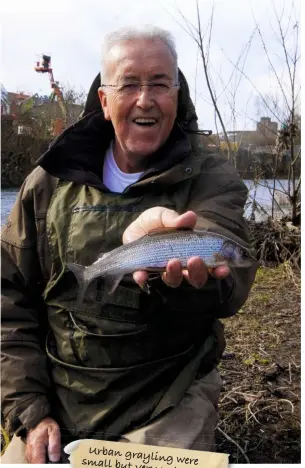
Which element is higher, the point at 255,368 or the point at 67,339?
the point at 67,339

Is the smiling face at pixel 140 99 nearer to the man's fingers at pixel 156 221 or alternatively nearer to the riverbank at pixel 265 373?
the man's fingers at pixel 156 221

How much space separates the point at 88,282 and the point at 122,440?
427 mm

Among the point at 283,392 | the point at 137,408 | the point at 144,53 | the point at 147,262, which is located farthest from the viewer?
the point at 283,392

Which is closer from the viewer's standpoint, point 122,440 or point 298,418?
point 122,440

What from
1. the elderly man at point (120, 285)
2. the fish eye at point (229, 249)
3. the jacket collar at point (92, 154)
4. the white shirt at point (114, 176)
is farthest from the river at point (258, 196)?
the fish eye at point (229, 249)

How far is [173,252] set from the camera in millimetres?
1160

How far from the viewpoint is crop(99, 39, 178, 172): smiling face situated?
1.34 meters

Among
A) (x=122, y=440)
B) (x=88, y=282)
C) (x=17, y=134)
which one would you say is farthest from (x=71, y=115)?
(x=122, y=440)

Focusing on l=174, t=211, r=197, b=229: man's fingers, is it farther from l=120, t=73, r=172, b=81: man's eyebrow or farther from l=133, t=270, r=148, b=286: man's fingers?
l=120, t=73, r=172, b=81: man's eyebrow

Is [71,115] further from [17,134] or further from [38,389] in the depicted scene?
[38,389]

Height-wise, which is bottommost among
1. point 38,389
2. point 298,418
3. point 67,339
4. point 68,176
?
point 298,418

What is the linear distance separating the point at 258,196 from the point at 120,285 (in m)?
0.61

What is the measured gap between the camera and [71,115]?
1.56 meters

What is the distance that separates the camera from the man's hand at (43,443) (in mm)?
1445
